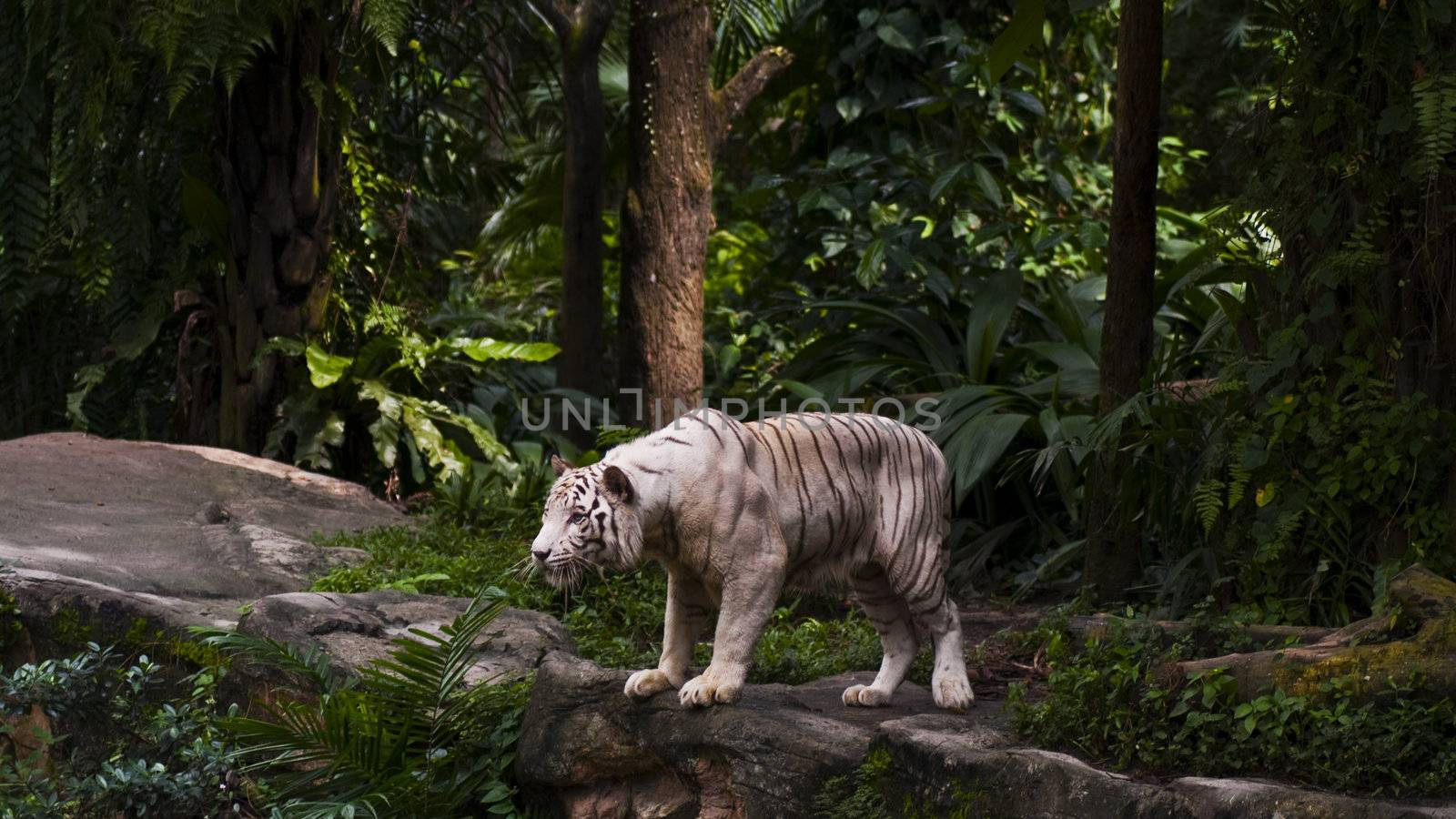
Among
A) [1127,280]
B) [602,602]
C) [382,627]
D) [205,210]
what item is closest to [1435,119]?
[1127,280]

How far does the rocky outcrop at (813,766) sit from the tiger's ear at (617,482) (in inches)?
28.9

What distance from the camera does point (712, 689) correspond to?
421 centimetres

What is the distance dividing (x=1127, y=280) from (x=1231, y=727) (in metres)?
2.51

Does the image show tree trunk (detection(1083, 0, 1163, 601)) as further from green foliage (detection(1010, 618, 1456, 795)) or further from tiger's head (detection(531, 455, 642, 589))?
tiger's head (detection(531, 455, 642, 589))

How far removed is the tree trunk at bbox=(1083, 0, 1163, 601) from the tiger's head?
104 inches

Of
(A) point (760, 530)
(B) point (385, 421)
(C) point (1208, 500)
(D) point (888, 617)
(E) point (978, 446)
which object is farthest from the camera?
(B) point (385, 421)

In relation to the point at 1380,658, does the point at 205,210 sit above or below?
above

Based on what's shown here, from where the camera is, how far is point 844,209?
9602 millimetres

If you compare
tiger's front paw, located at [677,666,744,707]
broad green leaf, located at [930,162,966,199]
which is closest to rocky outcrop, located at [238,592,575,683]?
tiger's front paw, located at [677,666,744,707]

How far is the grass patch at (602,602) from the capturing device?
18.2 feet

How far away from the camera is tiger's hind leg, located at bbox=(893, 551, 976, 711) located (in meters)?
4.52

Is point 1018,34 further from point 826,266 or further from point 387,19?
point 826,266

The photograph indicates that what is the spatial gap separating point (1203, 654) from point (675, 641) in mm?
1711

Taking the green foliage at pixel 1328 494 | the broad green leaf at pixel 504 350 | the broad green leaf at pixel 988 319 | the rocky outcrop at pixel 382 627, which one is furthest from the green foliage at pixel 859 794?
the broad green leaf at pixel 504 350
